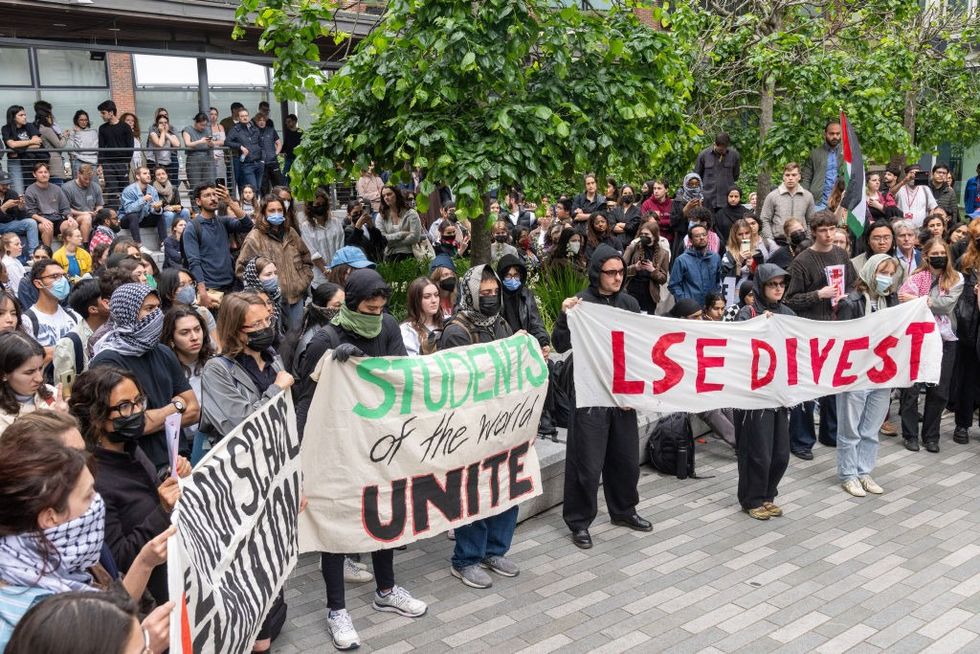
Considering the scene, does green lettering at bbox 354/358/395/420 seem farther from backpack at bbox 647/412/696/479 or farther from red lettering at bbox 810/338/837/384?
red lettering at bbox 810/338/837/384

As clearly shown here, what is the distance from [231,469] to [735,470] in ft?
17.0

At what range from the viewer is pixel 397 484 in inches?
217

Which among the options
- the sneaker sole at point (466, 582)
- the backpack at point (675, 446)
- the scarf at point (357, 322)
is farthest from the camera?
the backpack at point (675, 446)

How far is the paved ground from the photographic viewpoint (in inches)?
210

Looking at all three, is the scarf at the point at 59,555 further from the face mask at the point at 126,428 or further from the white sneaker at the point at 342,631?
the white sneaker at the point at 342,631

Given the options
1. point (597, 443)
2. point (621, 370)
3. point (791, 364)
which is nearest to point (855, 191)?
point (791, 364)

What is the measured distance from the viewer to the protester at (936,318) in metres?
8.73

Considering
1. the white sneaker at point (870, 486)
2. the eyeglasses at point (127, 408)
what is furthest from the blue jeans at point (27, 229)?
the white sneaker at point (870, 486)

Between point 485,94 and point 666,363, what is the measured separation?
280cm

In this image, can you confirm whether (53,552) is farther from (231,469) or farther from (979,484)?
(979,484)

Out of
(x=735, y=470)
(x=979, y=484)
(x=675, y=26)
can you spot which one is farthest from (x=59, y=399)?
(x=675, y=26)

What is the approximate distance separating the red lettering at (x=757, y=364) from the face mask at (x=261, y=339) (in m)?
3.65

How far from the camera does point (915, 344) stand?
7.88 metres

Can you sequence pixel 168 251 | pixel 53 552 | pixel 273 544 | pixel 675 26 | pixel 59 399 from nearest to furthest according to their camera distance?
pixel 53 552
pixel 273 544
pixel 59 399
pixel 168 251
pixel 675 26
